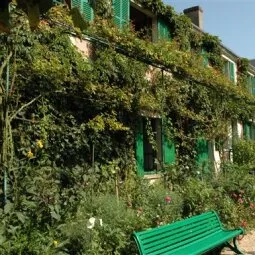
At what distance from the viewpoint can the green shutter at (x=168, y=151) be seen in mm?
9938

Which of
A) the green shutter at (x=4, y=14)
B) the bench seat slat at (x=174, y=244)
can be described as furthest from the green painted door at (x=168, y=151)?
the green shutter at (x=4, y=14)

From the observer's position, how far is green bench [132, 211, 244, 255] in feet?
15.5

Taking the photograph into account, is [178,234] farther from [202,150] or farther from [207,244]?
[202,150]

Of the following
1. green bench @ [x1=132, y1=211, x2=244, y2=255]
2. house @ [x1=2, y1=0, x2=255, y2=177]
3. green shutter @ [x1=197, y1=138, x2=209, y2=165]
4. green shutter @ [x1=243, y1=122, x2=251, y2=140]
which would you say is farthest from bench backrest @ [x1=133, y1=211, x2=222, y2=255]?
Answer: green shutter @ [x1=243, y1=122, x2=251, y2=140]

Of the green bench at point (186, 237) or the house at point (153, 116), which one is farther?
the house at point (153, 116)

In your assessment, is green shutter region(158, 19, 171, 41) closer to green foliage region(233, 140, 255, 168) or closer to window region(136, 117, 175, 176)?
window region(136, 117, 175, 176)

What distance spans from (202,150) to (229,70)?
526 cm

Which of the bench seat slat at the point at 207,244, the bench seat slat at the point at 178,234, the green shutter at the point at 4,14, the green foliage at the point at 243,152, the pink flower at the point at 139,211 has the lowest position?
the bench seat slat at the point at 207,244

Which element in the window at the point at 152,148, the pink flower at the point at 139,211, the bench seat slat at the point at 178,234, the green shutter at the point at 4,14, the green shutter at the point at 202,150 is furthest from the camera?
the green shutter at the point at 202,150

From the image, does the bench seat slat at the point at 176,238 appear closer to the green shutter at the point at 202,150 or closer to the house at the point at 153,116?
the house at the point at 153,116

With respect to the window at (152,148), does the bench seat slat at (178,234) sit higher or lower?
lower

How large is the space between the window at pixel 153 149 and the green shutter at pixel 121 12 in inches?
87.5

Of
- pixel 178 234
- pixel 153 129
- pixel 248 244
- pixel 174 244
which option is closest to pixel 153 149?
pixel 153 129

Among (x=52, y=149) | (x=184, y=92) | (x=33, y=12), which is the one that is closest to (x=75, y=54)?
(x=52, y=149)
